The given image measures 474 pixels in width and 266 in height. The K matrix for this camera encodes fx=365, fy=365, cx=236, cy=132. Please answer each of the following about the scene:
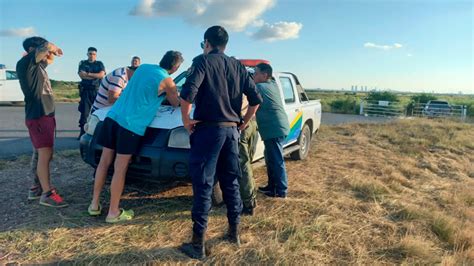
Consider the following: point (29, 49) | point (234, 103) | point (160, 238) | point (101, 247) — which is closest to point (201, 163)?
point (234, 103)

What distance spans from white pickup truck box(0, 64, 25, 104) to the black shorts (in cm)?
1583

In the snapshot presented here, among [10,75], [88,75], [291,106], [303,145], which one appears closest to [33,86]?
[88,75]

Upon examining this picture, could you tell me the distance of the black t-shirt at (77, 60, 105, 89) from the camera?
7.13 m

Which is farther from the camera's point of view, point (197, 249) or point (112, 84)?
point (112, 84)

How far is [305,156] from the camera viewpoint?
7004mm

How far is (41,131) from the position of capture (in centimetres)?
388

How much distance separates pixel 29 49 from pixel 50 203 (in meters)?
1.67

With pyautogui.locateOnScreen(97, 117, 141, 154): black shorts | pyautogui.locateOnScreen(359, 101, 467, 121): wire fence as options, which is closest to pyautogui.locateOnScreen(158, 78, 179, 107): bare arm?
pyautogui.locateOnScreen(97, 117, 141, 154): black shorts

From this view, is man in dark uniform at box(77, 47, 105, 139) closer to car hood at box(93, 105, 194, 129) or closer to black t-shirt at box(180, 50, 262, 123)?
car hood at box(93, 105, 194, 129)

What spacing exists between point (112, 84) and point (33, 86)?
1117 mm

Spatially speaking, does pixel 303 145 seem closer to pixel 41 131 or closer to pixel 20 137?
pixel 41 131

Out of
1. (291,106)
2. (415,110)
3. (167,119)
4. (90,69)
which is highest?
(90,69)

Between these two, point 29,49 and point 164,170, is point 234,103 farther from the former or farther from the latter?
point 29,49

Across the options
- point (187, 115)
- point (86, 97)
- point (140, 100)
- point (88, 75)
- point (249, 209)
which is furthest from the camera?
point (86, 97)
